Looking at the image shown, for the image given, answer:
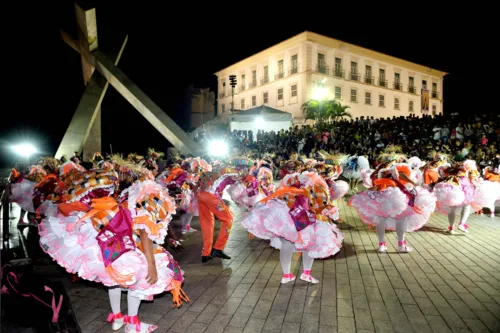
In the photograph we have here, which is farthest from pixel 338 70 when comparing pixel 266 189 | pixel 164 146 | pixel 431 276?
pixel 431 276

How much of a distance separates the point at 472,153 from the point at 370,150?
14.8 ft

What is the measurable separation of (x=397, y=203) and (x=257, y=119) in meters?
22.1

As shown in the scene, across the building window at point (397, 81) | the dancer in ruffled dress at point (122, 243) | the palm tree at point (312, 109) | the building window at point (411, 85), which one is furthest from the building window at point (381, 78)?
the dancer in ruffled dress at point (122, 243)

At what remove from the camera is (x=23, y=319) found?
3.83 meters

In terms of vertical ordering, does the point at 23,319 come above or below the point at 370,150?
below

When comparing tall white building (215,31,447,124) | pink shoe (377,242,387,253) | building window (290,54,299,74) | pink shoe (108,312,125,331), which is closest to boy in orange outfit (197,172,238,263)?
pink shoe (108,312,125,331)

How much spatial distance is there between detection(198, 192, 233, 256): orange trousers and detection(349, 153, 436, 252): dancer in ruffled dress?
2.55 m

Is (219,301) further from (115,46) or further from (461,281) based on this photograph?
(115,46)

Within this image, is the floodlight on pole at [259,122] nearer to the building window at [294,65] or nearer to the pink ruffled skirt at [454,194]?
the building window at [294,65]

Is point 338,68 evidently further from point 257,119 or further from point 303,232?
point 303,232

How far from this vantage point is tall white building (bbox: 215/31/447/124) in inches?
1678

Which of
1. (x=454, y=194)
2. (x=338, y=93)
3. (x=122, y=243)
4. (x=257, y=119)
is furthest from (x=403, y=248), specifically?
(x=338, y=93)

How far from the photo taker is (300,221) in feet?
15.8

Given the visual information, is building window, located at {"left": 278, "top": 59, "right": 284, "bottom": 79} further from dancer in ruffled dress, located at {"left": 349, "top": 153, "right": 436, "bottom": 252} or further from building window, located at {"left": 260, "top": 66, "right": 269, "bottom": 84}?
dancer in ruffled dress, located at {"left": 349, "top": 153, "right": 436, "bottom": 252}
